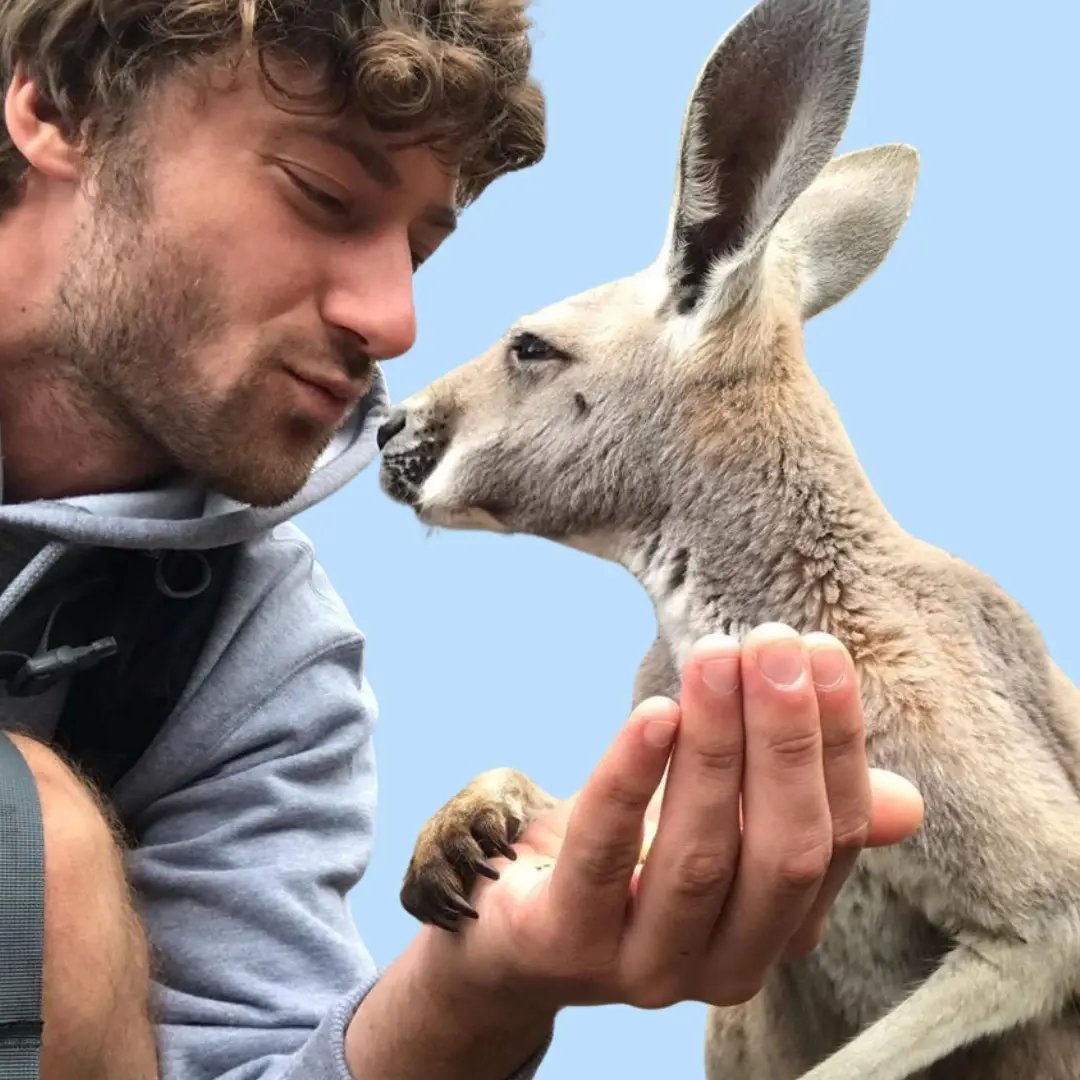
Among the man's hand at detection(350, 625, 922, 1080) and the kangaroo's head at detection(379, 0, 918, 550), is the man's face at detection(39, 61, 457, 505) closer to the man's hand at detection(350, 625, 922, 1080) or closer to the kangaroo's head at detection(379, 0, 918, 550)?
the kangaroo's head at detection(379, 0, 918, 550)

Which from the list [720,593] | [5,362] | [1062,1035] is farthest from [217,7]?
[1062,1035]

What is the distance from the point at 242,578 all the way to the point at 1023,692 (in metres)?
0.81

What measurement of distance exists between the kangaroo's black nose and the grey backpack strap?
0.62 meters

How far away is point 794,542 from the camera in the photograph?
3.92 ft

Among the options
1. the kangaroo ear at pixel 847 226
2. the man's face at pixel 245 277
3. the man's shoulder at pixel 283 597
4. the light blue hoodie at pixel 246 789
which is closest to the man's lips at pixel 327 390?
the man's face at pixel 245 277

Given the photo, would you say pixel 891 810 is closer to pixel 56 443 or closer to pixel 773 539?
pixel 773 539

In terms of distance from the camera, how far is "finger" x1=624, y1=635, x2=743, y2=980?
0.75 metres

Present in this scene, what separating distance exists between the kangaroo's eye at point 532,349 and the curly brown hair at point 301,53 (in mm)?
205

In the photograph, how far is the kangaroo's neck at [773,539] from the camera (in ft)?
3.85

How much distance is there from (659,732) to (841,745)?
10 centimetres

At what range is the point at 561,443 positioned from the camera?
136cm

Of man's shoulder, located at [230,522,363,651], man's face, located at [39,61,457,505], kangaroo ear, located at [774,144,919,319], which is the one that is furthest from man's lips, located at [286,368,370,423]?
kangaroo ear, located at [774,144,919,319]

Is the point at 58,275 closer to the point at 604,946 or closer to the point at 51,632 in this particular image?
the point at 51,632

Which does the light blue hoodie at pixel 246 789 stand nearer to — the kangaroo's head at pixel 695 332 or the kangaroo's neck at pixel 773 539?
the kangaroo's head at pixel 695 332
